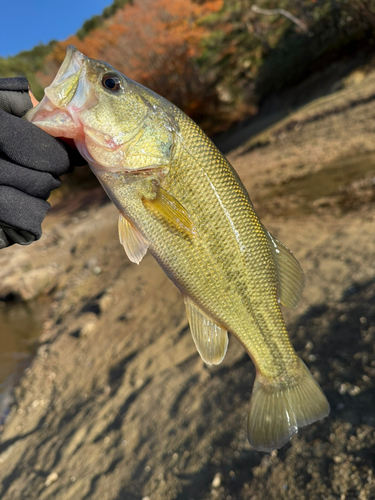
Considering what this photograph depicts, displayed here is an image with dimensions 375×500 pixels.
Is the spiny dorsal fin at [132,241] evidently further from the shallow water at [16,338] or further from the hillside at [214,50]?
the hillside at [214,50]

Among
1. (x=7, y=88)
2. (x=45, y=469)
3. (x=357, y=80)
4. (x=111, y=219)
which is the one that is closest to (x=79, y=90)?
(x=7, y=88)

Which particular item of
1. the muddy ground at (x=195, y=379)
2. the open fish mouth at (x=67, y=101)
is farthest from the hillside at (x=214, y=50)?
the open fish mouth at (x=67, y=101)

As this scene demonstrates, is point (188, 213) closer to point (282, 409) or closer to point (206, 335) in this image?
point (206, 335)

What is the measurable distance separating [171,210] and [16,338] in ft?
28.9

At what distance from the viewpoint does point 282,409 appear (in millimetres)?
2080

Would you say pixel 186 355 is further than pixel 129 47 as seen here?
No

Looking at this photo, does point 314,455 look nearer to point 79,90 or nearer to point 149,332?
point 79,90

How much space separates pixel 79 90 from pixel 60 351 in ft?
21.7

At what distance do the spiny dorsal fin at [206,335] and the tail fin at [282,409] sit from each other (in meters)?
0.32

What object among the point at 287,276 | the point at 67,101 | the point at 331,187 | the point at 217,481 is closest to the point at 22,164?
the point at 67,101

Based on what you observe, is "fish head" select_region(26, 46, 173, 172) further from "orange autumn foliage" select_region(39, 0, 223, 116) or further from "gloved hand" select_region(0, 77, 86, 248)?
"orange autumn foliage" select_region(39, 0, 223, 116)

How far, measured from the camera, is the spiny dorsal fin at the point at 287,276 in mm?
2193

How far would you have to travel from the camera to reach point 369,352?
3.43 meters

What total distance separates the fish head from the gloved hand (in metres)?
0.09
